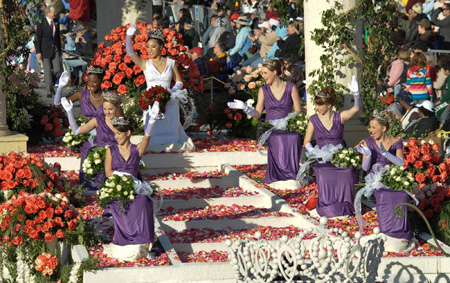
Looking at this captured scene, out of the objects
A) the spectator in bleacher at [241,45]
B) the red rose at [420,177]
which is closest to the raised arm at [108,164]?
the red rose at [420,177]

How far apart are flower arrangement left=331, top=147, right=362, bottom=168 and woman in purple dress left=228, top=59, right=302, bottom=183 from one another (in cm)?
180

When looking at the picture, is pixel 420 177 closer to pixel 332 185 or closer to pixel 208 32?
pixel 332 185

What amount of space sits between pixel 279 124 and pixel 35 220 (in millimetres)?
4907

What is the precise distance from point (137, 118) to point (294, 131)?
2.94 m

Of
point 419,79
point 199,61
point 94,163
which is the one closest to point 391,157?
point 94,163

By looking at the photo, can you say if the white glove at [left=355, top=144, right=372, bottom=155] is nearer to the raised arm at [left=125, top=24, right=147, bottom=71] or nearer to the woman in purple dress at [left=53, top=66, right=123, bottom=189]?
the woman in purple dress at [left=53, top=66, right=123, bottom=189]

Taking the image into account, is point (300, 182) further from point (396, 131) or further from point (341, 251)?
point (341, 251)

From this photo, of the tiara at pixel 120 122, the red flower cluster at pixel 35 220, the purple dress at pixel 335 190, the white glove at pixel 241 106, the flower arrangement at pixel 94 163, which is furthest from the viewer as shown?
the white glove at pixel 241 106

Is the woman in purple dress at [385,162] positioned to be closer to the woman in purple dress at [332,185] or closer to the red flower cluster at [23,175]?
the woman in purple dress at [332,185]

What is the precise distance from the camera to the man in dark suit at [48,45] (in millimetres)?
20484

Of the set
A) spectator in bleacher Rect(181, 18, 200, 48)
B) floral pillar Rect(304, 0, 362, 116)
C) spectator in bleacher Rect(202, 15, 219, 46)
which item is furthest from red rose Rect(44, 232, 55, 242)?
spectator in bleacher Rect(181, 18, 200, 48)

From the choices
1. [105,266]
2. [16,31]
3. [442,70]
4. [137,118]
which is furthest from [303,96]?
[105,266]

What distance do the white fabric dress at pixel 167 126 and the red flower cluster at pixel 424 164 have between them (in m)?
4.22

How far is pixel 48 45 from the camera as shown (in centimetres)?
2058
